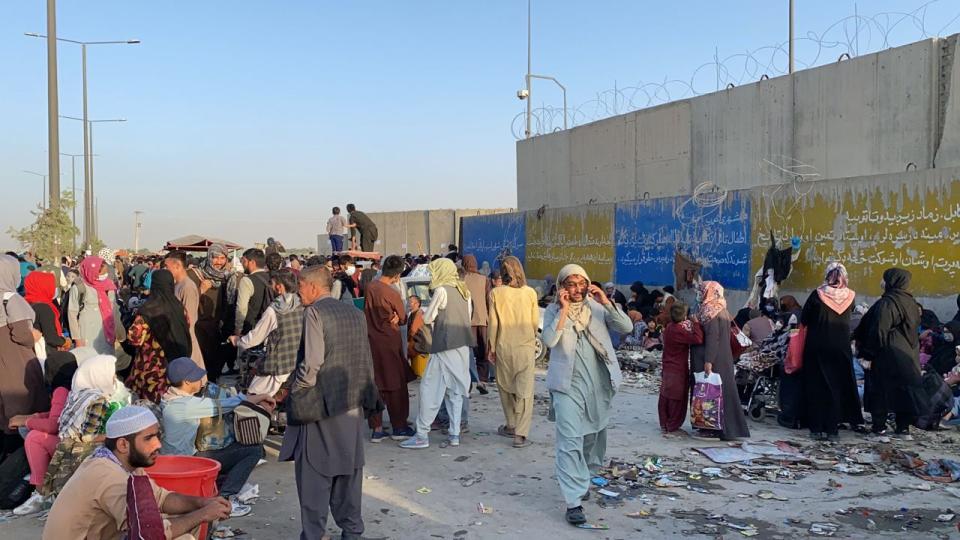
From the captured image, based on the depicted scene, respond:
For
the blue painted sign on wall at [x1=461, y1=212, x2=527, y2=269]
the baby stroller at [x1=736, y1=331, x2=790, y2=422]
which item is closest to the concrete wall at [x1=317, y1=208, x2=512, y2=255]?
the blue painted sign on wall at [x1=461, y1=212, x2=527, y2=269]

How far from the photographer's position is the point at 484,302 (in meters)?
9.02

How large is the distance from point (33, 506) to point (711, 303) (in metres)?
5.52

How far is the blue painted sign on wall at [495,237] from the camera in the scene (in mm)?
20750

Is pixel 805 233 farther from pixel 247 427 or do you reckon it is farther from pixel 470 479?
pixel 247 427

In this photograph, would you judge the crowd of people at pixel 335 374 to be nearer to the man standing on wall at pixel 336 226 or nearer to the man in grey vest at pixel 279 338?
the man in grey vest at pixel 279 338

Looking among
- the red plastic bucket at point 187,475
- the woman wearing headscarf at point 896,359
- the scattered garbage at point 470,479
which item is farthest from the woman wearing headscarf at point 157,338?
the woman wearing headscarf at point 896,359

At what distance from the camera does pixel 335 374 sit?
4230mm

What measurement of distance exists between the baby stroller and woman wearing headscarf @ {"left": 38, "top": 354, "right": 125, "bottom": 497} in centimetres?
574

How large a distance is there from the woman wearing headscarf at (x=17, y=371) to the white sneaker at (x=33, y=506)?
532 millimetres

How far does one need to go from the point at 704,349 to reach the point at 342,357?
3843 mm

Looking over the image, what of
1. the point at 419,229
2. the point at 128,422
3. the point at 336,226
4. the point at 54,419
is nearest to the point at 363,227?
the point at 336,226

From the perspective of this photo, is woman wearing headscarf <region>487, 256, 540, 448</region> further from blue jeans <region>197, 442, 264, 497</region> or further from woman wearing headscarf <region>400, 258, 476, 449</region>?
blue jeans <region>197, 442, 264, 497</region>

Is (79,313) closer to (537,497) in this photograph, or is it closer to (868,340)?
(537,497)

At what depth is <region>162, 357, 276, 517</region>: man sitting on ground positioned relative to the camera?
487 centimetres
